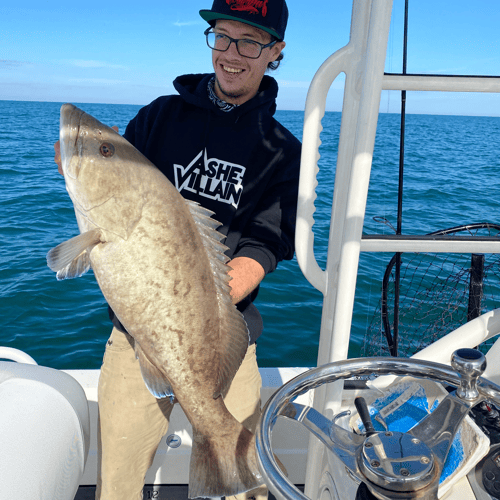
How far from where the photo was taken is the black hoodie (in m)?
2.36

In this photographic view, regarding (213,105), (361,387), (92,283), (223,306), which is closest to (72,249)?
(223,306)

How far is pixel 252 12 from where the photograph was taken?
2.17 metres

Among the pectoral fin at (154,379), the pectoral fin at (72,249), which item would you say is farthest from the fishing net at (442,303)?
the pectoral fin at (72,249)

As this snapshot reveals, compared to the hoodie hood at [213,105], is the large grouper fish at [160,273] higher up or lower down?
lower down

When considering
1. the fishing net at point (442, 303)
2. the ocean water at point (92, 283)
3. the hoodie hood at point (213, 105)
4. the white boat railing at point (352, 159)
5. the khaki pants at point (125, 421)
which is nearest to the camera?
the white boat railing at point (352, 159)

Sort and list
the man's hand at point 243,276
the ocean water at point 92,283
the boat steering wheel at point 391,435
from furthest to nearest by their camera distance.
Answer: the ocean water at point 92,283 → the man's hand at point 243,276 → the boat steering wheel at point 391,435

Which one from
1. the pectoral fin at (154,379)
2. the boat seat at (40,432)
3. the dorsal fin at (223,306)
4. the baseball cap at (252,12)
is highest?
the baseball cap at (252,12)

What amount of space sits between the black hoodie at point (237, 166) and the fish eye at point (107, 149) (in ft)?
2.10

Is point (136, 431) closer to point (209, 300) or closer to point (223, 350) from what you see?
point (223, 350)

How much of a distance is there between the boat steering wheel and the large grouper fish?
748 mm

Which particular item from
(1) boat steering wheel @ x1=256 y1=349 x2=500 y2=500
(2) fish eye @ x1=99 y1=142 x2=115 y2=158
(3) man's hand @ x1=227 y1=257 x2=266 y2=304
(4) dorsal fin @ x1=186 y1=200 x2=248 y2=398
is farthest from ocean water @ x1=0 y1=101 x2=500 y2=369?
(1) boat steering wheel @ x1=256 y1=349 x2=500 y2=500

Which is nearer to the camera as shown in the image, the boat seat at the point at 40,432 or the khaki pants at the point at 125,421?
the boat seat at the point at 40,432

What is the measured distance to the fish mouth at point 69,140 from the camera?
171 cm

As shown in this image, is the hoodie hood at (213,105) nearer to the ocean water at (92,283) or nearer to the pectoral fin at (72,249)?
the pectoral fin at (72,249)
